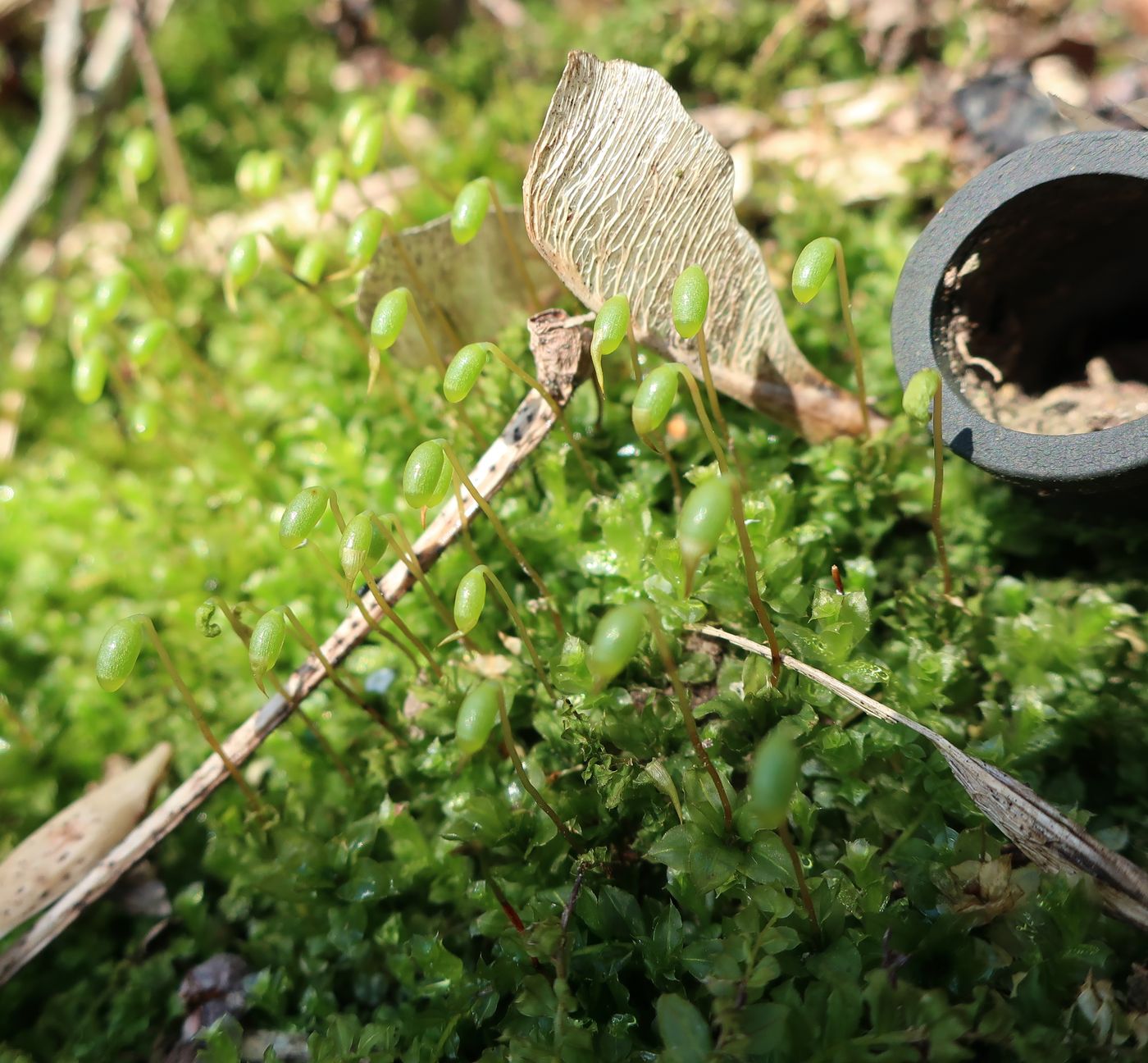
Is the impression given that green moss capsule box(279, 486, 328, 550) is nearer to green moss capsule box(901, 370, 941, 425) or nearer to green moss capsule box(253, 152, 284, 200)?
green moss capsule box(901, 370, 941, 425)

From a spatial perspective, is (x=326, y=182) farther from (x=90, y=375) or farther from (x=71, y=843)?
(x=71, y=843)

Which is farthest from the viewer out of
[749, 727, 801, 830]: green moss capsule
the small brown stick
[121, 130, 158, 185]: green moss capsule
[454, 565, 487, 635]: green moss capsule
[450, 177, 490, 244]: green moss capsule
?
the small brown stick

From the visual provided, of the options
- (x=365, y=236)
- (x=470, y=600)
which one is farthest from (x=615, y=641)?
(x=365, y=236)

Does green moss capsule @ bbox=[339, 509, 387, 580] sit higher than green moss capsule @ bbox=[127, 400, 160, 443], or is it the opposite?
green moss capsule @ bbox=[127, 400, 160, 443]

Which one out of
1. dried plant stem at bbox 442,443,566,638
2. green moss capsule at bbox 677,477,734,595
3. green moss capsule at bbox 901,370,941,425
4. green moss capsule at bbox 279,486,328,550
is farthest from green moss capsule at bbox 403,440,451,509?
green moss capsule at bbox 901,370,941,425

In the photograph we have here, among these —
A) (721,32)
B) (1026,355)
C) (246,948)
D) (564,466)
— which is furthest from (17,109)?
(1026,355)

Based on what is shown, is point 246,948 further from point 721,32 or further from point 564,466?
point 721,32

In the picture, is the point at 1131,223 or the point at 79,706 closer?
the point at 1131,223
